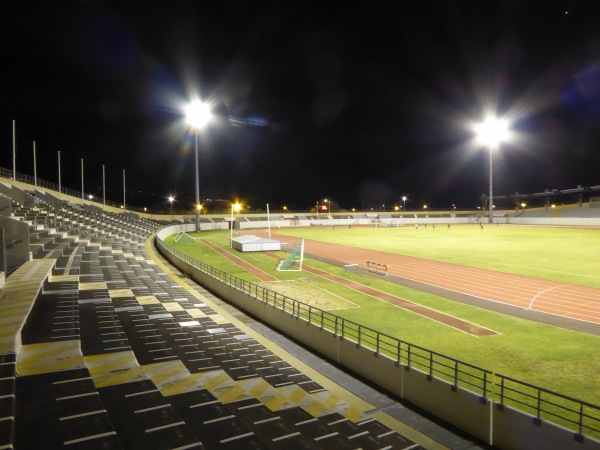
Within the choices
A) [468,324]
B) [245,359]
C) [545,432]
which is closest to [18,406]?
[245,359]

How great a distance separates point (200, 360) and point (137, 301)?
22.6 ft

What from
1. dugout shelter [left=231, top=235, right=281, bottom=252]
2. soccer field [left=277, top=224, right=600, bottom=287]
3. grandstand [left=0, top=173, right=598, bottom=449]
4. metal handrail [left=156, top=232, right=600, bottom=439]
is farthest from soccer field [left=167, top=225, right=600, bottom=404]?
dugout shelter [left=231, top=235, right=281, bottom=252]

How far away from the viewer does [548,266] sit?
26.6 m

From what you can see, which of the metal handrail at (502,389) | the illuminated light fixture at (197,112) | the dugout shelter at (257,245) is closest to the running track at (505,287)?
the dugout shelter at (257,245)

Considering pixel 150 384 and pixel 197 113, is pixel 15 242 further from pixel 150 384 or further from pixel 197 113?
pixel 197 113

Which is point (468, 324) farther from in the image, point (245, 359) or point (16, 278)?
point (16, 278)

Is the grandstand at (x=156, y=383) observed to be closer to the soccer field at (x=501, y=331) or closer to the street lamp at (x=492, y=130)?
the soccer field at (x=501, y=331)

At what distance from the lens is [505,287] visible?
2048cm

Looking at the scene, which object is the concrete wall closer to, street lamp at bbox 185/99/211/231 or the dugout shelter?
the dugout shelter

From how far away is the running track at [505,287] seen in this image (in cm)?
1664

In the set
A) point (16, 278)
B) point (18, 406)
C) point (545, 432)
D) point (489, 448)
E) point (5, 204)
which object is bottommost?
point (489, 448)

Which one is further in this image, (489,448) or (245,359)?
(245,359)

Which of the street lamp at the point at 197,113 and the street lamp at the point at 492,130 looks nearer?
the street lamp at the point at 197,113

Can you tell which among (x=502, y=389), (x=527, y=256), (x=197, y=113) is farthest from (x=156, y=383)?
(x=197, y=113)
